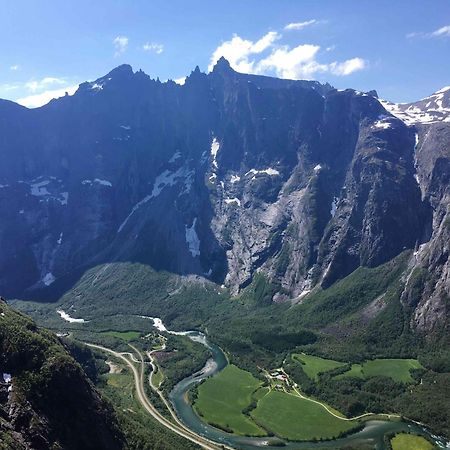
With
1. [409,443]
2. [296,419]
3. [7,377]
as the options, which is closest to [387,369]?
[296,419]

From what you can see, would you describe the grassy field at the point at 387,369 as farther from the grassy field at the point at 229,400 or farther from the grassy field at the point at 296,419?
the grassy field at the point at 229,400

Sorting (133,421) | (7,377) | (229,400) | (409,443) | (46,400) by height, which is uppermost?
(7,377)

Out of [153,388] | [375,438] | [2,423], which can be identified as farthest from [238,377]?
[2,423]

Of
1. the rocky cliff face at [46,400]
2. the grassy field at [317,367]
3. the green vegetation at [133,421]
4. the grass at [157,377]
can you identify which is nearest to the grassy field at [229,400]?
the grass at [157,377]

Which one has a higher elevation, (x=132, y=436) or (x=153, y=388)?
(x=132, y=436)

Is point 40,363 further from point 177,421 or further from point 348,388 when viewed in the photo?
point 348,388

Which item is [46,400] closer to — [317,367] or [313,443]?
[313,443]
